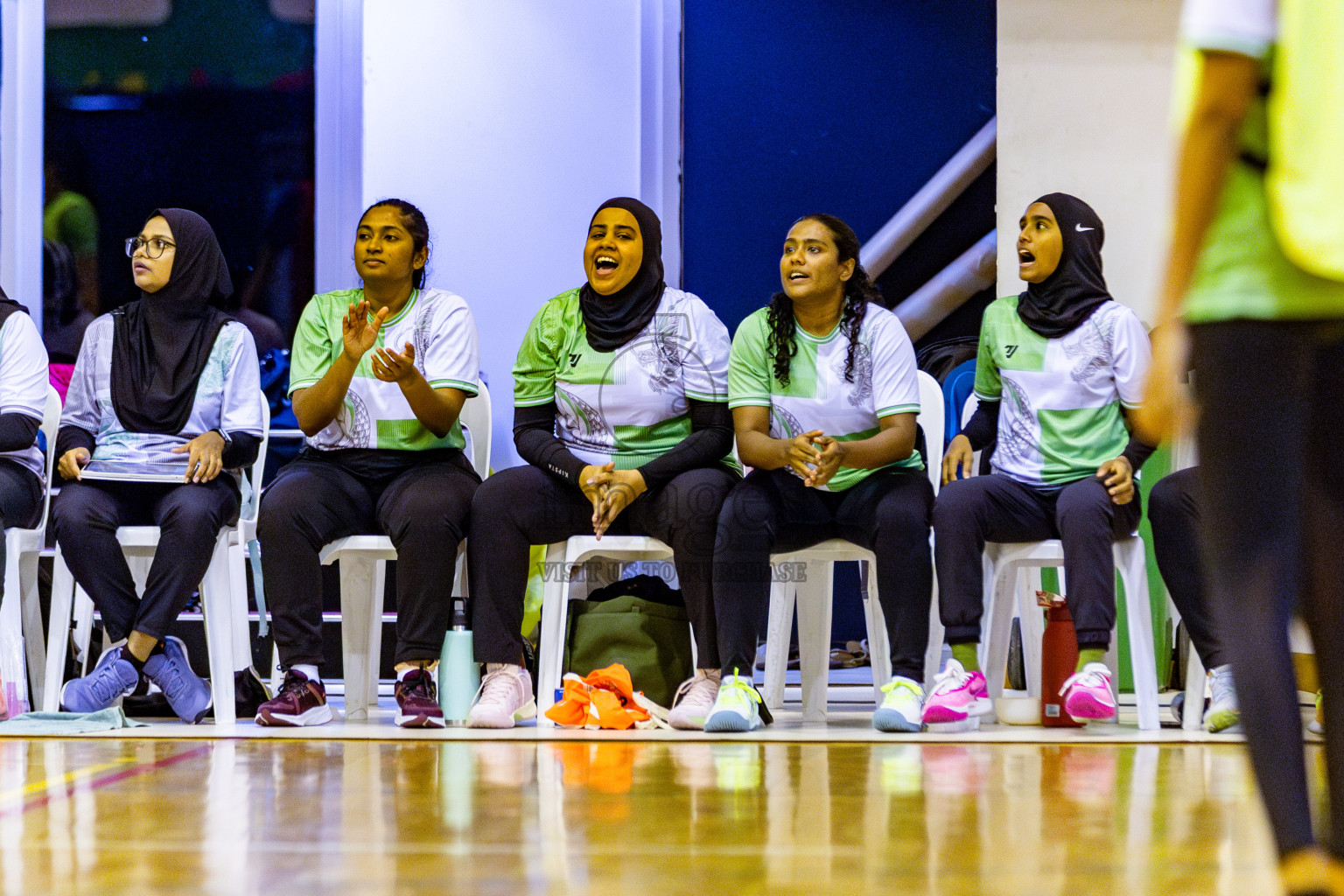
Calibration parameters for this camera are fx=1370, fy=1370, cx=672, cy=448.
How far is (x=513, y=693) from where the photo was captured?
3.06 m

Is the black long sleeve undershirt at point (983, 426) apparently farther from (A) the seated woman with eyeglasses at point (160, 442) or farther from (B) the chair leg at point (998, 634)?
(A) the seated woman with eyeglasses at point (160, 442)

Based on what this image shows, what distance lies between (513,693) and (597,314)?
0.94 meters

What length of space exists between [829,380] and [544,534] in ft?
2.49

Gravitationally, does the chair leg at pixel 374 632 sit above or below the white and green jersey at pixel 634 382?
below

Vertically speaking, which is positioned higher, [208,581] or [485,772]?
[208,581]

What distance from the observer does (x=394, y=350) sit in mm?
3361

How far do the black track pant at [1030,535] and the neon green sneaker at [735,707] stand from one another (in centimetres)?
47

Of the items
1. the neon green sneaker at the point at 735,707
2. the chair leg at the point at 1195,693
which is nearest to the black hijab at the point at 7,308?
the neon green sneaker at the point at 735,707

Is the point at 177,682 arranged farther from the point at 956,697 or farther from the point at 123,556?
the point at 956,697

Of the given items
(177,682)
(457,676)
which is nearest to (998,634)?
(457,676)

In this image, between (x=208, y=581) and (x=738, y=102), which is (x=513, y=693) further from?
(x=738, y=102)

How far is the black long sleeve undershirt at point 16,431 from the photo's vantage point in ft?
10.6

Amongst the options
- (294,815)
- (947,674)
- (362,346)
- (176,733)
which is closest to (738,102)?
(362,346)

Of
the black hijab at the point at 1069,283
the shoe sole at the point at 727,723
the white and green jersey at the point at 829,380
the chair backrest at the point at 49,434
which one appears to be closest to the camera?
the shoe sole at the point at 727,723
